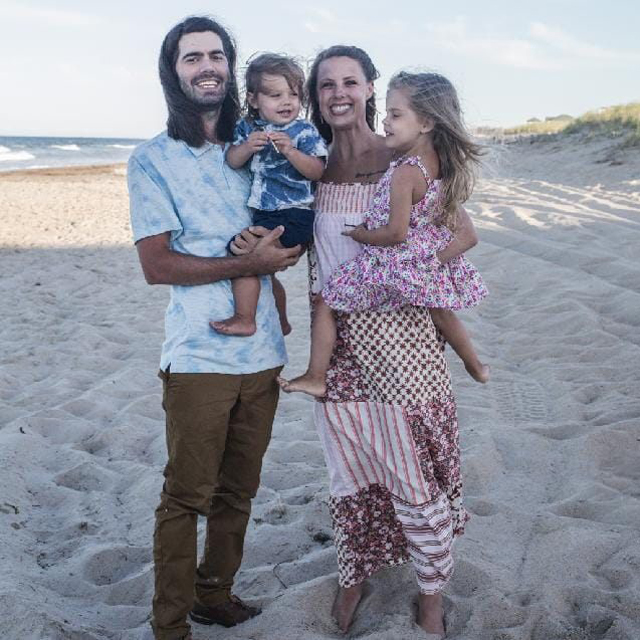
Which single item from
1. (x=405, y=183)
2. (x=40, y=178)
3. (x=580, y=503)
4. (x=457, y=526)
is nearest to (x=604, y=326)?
(x=580, y=503)

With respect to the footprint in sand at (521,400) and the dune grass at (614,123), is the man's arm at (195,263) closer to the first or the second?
the footprint in sand at (521,400)

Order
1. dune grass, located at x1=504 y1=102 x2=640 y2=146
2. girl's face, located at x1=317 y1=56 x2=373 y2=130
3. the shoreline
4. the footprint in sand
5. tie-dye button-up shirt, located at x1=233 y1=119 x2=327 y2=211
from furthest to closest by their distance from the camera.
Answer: the shoreline
dune grass, located at x1=504 y1=102 x2=640 y2=146
the footprint in sand
girl's face, located at x1=317 y1=56 x2=373 y2=130
tie-dye button-up shirt, located at x1=233 y1=119 x2=327 y2=211

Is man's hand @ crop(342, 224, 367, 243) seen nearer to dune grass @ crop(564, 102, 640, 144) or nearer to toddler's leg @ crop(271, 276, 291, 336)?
toddler's leg @ crop(271, 276, 291, 336)

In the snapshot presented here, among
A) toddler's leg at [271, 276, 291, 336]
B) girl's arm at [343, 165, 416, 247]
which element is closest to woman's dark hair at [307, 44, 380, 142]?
girl's arm at [343, 165, 416, 247]

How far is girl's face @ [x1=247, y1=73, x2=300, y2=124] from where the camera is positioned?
9.05 feet

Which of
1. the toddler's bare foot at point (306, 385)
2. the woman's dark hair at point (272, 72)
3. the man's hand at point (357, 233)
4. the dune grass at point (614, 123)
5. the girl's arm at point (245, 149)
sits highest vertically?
the woman's dark hair at point (272, 72)

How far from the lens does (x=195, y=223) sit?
2525mm

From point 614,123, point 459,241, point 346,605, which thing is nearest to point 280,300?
point 459,241

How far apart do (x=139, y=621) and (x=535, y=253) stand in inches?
253

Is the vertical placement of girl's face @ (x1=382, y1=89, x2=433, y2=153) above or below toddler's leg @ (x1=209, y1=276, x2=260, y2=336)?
above

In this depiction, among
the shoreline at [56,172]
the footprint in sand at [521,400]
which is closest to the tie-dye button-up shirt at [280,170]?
the footprint in sand at [521,400]

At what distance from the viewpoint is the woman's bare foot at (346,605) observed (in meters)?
2.80

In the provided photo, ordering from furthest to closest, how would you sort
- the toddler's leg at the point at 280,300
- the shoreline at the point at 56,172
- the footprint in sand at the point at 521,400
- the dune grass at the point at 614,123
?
1. the shoreline at the point at 56,172
2. the dune grass at the point at 614,123
3. the footprint in sand at the point at 521,400
4. the toddler's leg at the point at 280,300

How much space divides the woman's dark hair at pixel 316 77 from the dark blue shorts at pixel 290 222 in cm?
41
